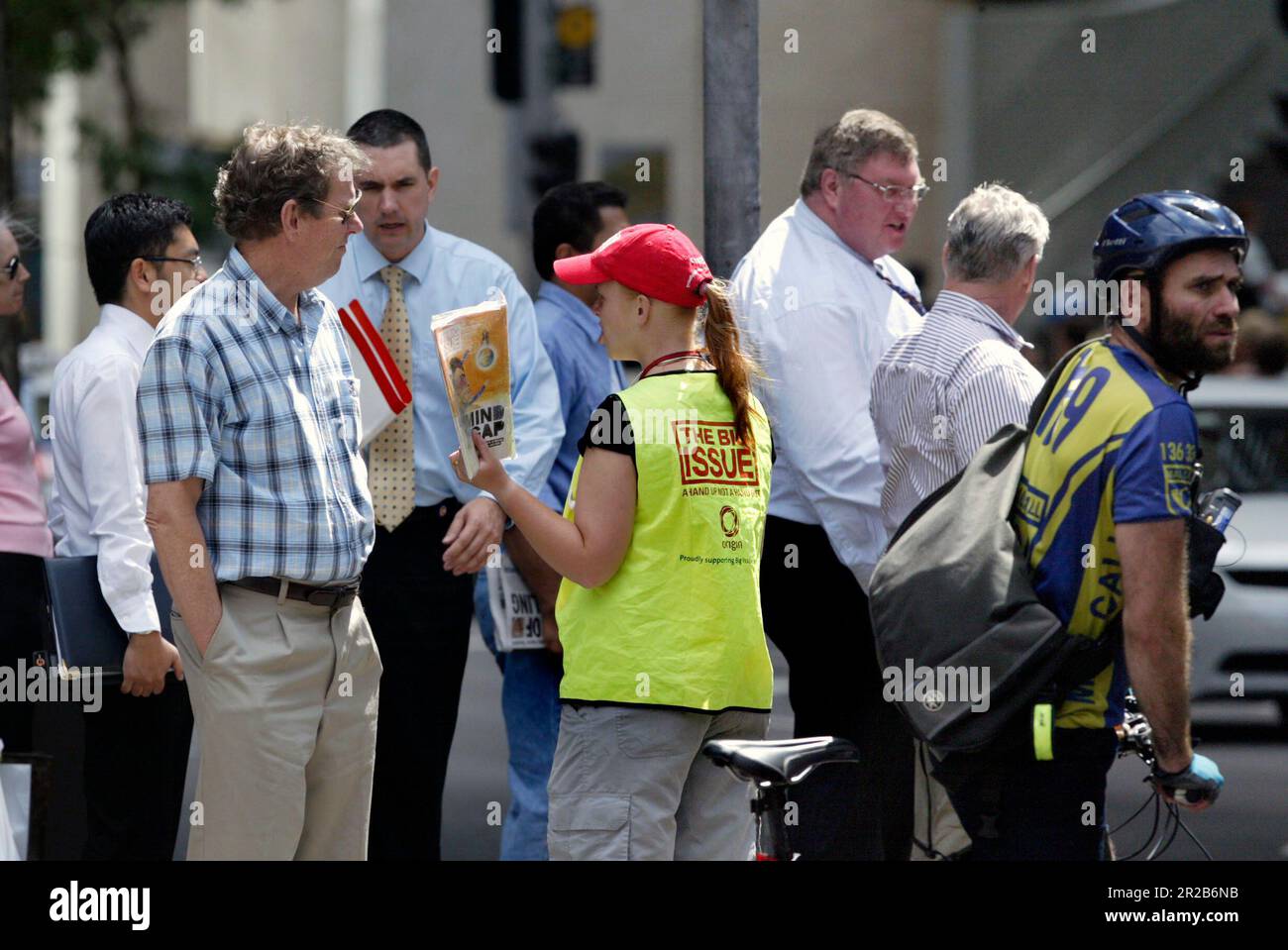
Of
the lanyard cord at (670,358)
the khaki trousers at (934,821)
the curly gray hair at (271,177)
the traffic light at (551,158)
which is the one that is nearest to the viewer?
the lanyard cord at (670,358)

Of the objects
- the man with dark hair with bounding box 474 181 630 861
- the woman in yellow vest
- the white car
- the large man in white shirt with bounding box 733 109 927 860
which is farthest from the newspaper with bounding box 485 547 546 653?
the white car

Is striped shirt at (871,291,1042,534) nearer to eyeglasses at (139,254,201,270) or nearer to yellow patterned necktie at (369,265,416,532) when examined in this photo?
yellow patterned necktie at (369,265,416,532)

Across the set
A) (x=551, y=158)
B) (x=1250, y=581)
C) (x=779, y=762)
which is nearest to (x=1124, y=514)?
(x=779, y=762)

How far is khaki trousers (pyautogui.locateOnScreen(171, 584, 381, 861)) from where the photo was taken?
4.09 metres

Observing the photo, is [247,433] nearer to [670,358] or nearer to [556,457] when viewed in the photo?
[670,358]

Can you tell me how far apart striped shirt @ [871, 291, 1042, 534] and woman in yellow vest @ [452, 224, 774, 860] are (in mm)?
752

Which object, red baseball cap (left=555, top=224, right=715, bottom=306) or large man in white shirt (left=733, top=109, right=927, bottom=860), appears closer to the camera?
red baseball cap (left=555, top=224, right=715, bottom=306)

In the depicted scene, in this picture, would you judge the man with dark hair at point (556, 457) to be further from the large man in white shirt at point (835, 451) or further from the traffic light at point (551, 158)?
the traffic light at point (551, 158)

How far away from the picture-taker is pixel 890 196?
5246 millimetres

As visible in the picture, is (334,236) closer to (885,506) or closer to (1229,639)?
(885,506)

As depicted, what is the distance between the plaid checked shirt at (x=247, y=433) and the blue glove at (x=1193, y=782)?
1.77m

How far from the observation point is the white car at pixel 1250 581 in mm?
8875

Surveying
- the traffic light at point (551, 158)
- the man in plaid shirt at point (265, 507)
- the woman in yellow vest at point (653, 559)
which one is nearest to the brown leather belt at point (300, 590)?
the man in plaid shirt at point (265, 507)
